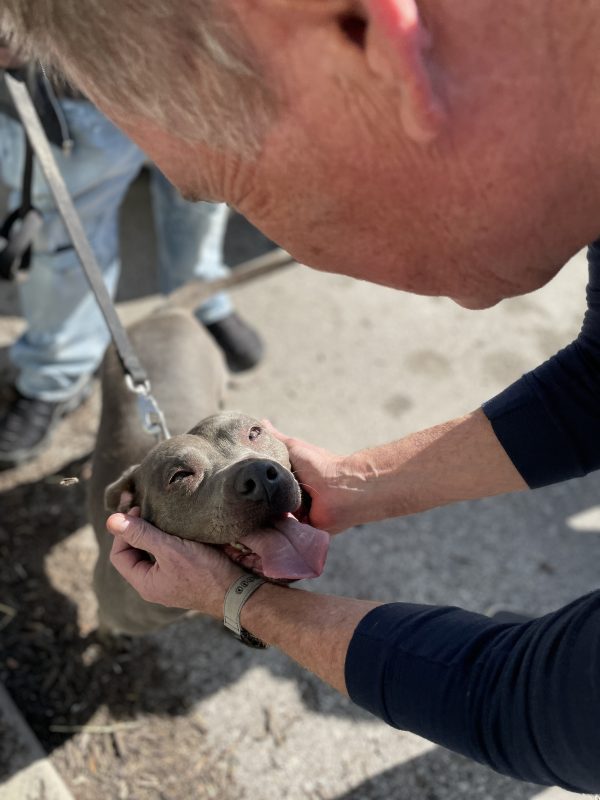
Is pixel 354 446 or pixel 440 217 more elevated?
pixel 440 217

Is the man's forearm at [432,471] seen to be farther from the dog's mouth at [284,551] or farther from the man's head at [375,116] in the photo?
the man's head at [375,116]

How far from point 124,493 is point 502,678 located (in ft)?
5.17

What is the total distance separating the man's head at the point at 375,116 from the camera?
1.18 m

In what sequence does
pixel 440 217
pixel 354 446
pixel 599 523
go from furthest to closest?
pixel 354 446 < pixel 599 523 < pixel 440 217

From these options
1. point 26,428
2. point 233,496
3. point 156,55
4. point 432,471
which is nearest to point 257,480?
point 233,496

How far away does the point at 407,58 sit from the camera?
117cm

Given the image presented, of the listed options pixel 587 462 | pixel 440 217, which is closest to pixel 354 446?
pixel 587 462

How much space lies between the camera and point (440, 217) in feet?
4.92

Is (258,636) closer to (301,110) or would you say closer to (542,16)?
(301,110)

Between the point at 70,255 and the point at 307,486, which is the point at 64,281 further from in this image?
the point at 307,486

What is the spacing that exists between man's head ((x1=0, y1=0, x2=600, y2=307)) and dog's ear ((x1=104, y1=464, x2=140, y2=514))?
142 cm

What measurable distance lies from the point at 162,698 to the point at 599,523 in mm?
2290

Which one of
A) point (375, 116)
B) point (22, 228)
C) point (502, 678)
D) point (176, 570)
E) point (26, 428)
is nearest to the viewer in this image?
point (375, 116)

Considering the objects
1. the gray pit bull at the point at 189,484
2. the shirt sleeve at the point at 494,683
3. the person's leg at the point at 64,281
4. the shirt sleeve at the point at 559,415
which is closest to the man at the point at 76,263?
the person's leg at the point at 64,281
